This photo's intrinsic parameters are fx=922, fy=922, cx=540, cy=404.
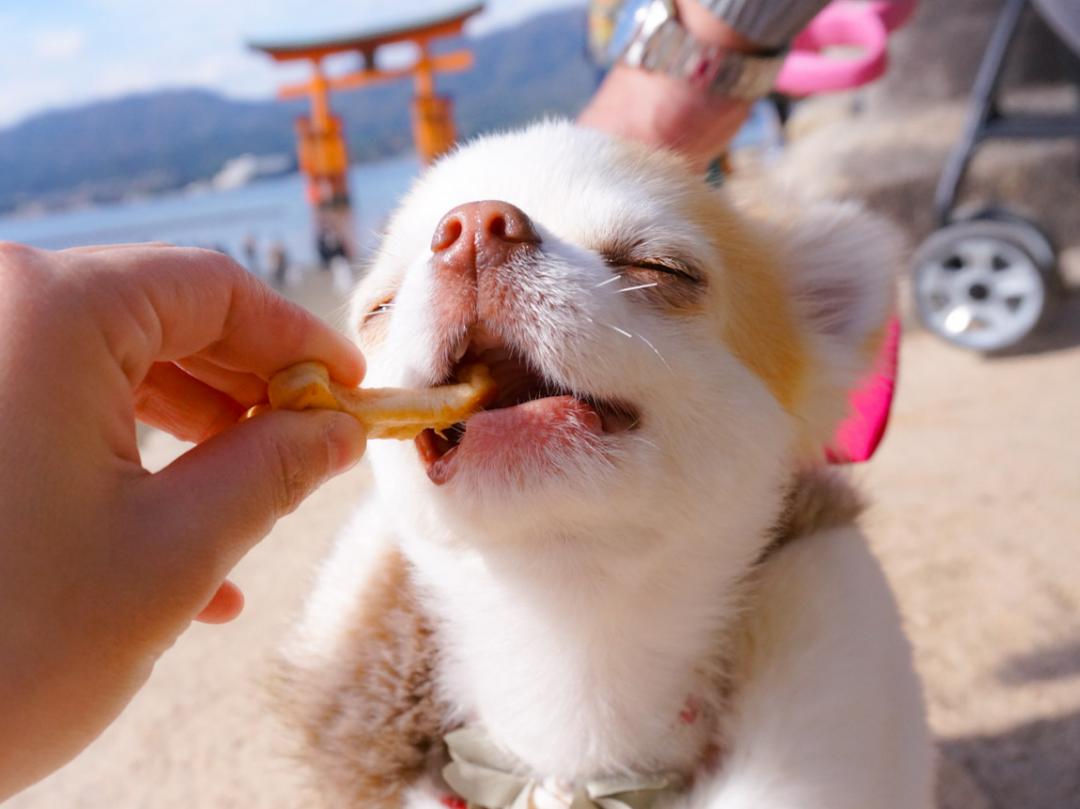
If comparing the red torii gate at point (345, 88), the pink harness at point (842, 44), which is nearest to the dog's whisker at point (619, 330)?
the pink harness at point (842, 44)

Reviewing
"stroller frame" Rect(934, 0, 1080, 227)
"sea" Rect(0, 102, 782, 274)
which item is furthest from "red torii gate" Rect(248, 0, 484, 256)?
"stroller frame" Rect(934, 0, 1080, 227)

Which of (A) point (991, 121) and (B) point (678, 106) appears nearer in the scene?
(B) point (678, 106)

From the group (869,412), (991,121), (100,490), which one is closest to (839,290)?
(869,412)

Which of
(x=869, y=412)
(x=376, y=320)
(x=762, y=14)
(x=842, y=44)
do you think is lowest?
(x=869, y=412)

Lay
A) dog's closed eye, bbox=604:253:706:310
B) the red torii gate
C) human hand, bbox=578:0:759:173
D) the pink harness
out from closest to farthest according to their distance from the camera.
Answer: dog's closed eye, bbox=604:253:706:310
human hand, bbox=578:0:759:173
the pink harness
the red torii gate

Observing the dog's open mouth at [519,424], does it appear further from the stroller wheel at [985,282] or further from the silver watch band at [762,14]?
the stroller wheel at [985,282]

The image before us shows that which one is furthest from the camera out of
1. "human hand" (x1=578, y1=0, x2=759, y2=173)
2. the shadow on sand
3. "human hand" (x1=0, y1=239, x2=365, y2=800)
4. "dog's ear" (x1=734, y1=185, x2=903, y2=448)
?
"human hand" (x1=578, y1=0, x2=759, y2=173)

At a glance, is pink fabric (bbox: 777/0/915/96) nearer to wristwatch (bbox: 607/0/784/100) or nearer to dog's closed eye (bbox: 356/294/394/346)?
wristwatch (bbox: 607/0/784/100)

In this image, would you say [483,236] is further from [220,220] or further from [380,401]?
[220,220]
